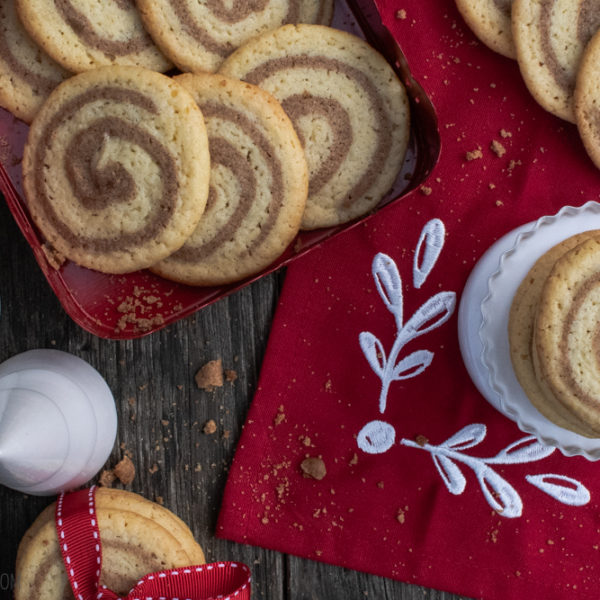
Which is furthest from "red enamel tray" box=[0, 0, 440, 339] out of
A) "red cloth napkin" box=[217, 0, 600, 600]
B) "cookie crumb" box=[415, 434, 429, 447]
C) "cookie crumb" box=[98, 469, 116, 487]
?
"cookie crumb" box=[415, 434, 429, 447]

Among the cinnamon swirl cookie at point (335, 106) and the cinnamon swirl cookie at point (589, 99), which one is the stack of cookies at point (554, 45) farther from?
the cinnamon swirl cookie at point (335, 106)

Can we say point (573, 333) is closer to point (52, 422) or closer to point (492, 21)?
point (492, 21)

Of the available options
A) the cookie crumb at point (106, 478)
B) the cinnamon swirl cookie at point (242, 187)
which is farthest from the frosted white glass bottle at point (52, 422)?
the cinnamon swirl cookie at point (242, 187)

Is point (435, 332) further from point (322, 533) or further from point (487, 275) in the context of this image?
point (322, 533)

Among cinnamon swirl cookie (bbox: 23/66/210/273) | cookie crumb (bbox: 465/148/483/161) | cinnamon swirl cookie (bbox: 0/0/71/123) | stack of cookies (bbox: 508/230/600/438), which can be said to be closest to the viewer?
stack of cookies (bbox: 508/230/600/438)

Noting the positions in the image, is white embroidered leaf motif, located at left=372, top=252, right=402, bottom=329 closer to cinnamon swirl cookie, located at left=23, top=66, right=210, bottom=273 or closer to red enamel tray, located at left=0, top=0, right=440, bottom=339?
red enamel tray, located at left=0, top=0, right=440, bottom=339

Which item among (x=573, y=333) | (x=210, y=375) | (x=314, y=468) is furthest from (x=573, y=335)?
(x=210, y=375)
